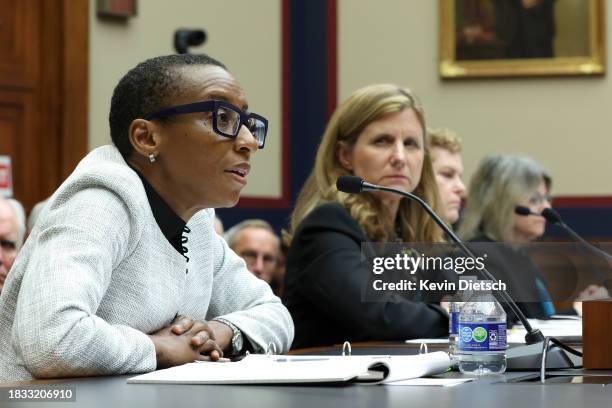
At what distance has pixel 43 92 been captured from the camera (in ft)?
22.5

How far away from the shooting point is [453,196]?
19.6 feet

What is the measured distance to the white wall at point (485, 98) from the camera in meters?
7.85

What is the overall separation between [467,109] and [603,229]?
1.21 m

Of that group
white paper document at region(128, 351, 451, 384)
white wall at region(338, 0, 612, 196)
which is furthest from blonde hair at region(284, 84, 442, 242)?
white wall at region(338, 0, 612, 196)

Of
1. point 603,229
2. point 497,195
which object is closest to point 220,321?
point 497,195

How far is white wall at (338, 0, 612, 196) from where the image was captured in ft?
25.8

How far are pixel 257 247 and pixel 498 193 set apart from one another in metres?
1.30

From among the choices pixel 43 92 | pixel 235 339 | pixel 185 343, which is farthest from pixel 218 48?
pixel 185 343

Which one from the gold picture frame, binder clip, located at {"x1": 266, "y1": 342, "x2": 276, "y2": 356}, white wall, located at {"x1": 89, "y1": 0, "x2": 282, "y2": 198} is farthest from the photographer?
the gold picture frame

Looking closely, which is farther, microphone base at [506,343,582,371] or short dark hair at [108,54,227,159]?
short dark hair at [108,54,227,159]

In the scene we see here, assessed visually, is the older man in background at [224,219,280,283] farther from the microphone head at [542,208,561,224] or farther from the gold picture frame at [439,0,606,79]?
the microphone head at [542,208,561,224]

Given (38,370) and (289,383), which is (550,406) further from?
(38,370)

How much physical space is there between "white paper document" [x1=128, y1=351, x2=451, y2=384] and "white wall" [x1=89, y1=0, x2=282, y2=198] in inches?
194

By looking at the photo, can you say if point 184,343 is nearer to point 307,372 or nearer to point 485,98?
point 307,372
